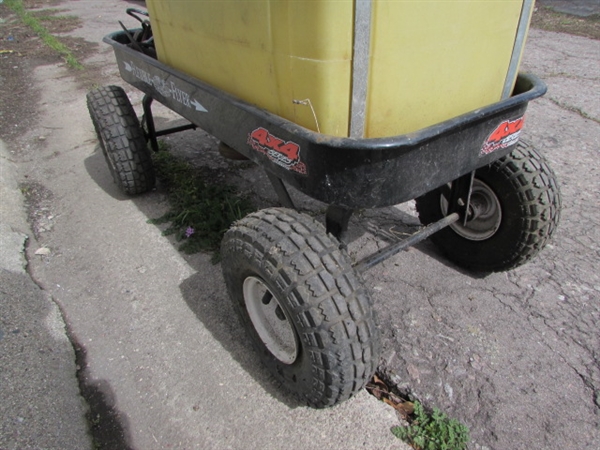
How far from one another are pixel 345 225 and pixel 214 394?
90 cm

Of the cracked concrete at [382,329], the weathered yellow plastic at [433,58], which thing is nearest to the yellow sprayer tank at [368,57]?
the weathered yellow plastic at [433,58]

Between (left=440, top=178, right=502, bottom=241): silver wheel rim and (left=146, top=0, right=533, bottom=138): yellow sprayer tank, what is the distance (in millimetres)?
596

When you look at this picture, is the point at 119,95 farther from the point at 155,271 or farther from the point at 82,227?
the point at 155,271

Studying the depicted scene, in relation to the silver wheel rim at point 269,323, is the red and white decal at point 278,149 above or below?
above

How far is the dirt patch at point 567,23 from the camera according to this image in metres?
7.17

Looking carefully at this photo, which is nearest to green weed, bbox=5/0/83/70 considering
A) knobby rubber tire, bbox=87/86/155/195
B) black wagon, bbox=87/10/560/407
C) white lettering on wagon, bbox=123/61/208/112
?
knobby rubber tire, bbox=87/86/155/195

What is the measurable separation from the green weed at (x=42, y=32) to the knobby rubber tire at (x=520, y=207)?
608cm

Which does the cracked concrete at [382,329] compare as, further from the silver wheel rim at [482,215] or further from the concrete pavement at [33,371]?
the silver wheel rim at [482,215]

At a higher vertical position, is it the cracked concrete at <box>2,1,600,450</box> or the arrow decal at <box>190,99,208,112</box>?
the arrow decal at <box>190,99,208,112</box>

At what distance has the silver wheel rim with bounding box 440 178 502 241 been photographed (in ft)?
7.39

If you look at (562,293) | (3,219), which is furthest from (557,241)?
(3,219)

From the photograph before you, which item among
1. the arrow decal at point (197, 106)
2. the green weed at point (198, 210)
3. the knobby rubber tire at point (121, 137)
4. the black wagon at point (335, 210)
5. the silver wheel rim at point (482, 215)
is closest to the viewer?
the black wagon at point (335, 210)

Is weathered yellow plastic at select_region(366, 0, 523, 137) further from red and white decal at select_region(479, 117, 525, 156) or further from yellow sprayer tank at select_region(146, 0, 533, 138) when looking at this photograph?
red and white decal at select_region(479, 117, 525, 156)

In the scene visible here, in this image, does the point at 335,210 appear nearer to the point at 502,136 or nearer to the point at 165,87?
the point at 502,136
